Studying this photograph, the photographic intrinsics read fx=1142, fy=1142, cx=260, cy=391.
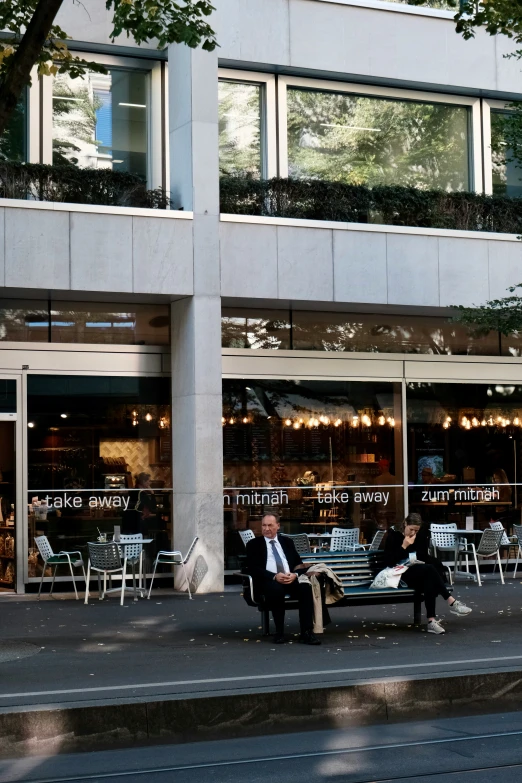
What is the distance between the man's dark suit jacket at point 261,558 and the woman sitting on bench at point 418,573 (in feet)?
3.82

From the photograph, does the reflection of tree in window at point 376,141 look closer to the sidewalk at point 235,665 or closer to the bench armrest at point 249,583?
the sidewalk at point 235,665

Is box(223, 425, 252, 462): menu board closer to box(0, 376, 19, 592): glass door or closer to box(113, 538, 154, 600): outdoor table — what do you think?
box(113, 538, 154, 600): outdoor table

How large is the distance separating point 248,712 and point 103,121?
13.0 meters

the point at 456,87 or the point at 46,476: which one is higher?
the point at 456,87

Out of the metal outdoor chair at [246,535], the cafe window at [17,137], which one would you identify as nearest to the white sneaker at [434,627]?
the metal outdoor chair at [246,535]

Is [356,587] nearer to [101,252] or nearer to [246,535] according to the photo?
[246,535]

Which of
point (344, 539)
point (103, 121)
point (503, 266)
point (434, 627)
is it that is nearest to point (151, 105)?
point (103, 121)

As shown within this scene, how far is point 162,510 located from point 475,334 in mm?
7035

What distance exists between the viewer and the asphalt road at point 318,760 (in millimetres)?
7152

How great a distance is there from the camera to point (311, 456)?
20375mm

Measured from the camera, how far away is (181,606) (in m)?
16.2

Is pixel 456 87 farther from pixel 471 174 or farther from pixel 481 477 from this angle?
pixel 481 477

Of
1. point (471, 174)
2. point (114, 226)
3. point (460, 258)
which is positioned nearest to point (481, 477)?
point (460, 258)

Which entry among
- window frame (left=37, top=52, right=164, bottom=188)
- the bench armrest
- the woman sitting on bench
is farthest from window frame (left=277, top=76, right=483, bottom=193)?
the bench armrest
